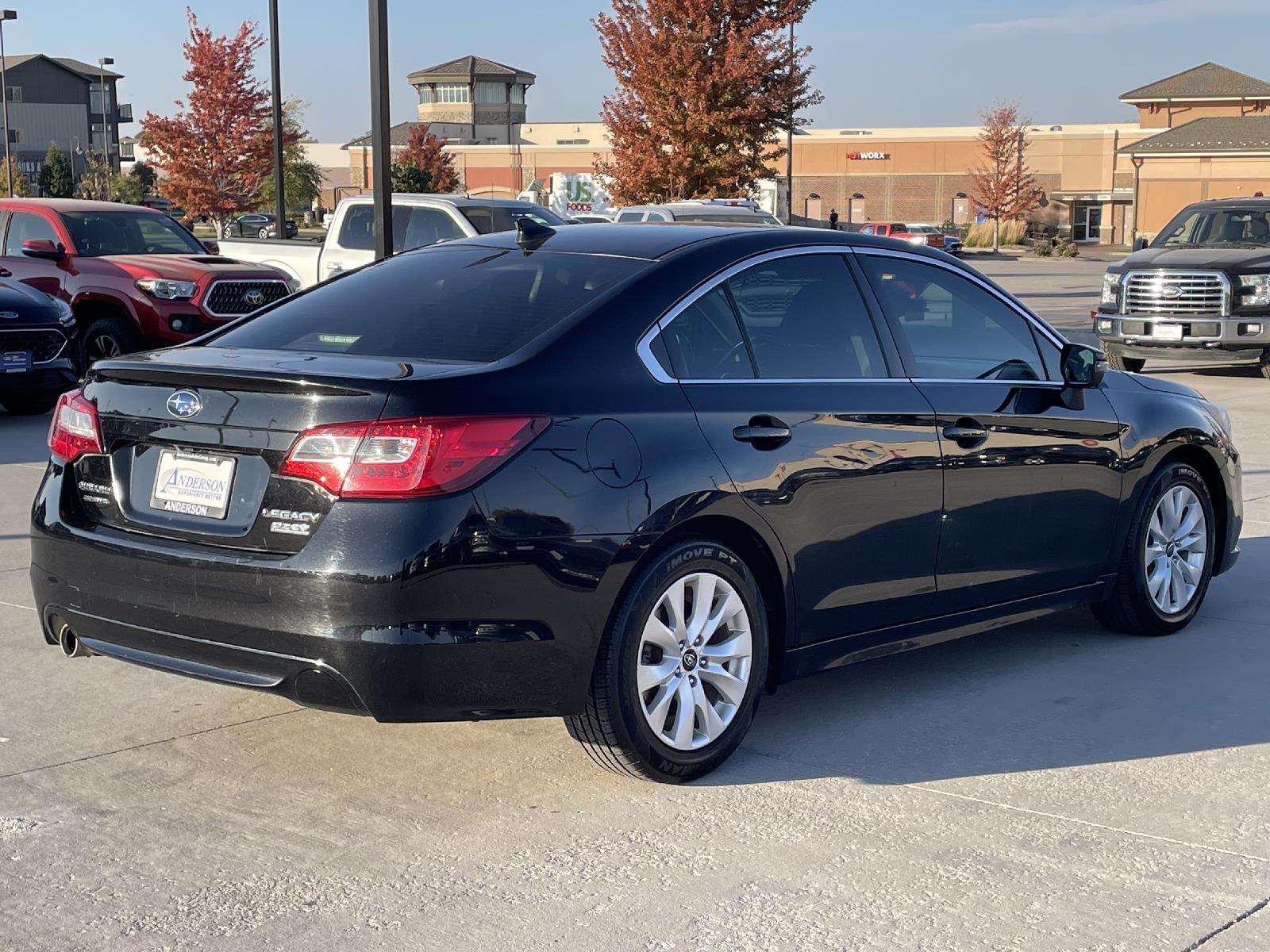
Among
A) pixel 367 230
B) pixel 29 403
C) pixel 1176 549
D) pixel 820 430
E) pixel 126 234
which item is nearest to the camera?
pixel 820 430

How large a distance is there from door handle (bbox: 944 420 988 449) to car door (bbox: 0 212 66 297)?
12.2 m

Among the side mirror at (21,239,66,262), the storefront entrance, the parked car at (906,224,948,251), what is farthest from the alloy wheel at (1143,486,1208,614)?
the storefront entrance

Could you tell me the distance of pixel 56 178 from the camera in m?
90.2

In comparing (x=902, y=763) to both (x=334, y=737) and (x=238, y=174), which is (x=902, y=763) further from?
(x=238, y=174)

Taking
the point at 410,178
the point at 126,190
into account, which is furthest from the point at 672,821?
the point at 126,190

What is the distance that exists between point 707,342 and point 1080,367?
187cm

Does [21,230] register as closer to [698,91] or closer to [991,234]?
[698,91]

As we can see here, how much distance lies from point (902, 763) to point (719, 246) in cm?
174

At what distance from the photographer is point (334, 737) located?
17.4 ft

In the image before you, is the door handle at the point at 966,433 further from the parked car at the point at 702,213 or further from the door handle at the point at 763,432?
the parked car at the point at 702,213

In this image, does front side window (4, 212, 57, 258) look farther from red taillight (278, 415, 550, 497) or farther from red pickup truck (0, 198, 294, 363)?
red taillight (278, 415, 550, 497)

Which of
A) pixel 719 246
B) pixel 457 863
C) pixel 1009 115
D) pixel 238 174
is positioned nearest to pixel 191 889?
pixel 457 863

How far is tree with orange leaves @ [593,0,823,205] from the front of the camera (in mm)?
35625

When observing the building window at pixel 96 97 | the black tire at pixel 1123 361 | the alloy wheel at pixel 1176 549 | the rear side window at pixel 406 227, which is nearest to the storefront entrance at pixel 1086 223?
the building window at pixel 96 97
